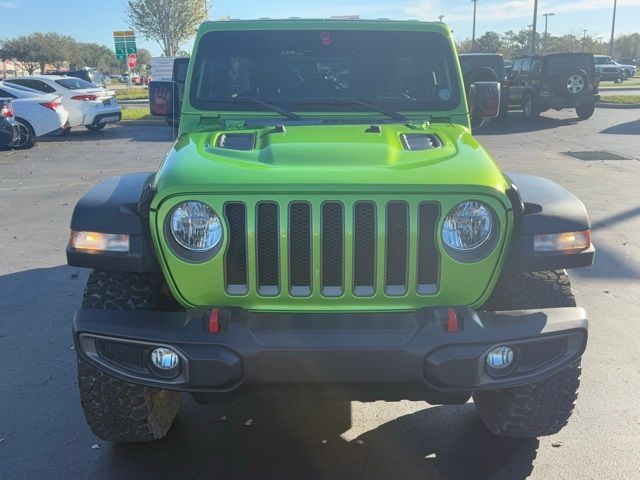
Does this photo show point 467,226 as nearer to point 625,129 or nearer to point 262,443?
point 262,443

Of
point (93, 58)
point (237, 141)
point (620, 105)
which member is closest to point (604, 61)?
point (620, 105)

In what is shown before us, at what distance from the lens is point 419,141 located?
3.24 metres

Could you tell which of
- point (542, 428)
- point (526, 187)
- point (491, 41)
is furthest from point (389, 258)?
point (491, 41)

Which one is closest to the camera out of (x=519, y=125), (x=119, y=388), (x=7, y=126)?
(x=119, y=388)

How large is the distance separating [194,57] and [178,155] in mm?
1274

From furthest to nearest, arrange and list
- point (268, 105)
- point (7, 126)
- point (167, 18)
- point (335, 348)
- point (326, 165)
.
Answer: point (167, 18)
point (7, 126)
point (268, 105)
point (326, 165)
point (335, 348)

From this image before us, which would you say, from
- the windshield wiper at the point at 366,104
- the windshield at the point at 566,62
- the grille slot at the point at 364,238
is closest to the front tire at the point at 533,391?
the grille slot at the point at 364,238

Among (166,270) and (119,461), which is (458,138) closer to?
(166,270)

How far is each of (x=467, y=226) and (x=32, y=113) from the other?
14265mm

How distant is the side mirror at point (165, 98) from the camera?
4.46 m

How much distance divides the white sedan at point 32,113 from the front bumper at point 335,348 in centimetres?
1365

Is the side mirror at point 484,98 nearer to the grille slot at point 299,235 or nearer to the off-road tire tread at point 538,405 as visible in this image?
the off-road tire tread at point 538,405

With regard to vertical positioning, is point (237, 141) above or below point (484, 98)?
below

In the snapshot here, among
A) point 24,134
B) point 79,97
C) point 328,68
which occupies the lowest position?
point 24,134
